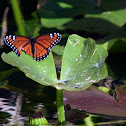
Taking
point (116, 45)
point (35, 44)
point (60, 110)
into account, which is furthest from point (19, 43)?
point (116, 45)

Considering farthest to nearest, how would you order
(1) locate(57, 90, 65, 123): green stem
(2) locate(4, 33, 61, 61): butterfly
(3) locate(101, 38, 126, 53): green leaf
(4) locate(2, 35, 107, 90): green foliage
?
(3) locate(101, 38, 126, 53): green leaf < (2) locate(4, 33, 61, 61): butterfly < (4) locate(2, 35, 107, 90): green foliage < (1) locate(57, 90, 65, 123): green stem

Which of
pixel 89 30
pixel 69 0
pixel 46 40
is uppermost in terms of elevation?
pixel 69 0

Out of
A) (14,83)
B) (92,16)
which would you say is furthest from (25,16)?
(14,83)

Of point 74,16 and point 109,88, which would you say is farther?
point 74,16

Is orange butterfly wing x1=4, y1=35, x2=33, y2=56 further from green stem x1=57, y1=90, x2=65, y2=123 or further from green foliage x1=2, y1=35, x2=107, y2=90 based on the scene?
green stem x1=57, y1=90, x2=65, y2=123

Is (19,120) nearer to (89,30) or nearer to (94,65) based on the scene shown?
(94,65)

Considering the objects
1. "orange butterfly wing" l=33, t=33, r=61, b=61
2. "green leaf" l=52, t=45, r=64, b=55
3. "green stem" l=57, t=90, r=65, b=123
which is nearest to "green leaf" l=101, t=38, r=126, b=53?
"green leaf" l=52, t=45, r=64, b=55

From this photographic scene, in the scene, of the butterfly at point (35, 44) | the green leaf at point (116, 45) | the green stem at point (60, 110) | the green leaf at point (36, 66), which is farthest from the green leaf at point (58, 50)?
the green stem at point (60, 110)

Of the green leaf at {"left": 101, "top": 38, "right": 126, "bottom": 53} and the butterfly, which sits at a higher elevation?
the green leaf at {"left": 101, "top": 38, "right": 126, "bottom": 53}
